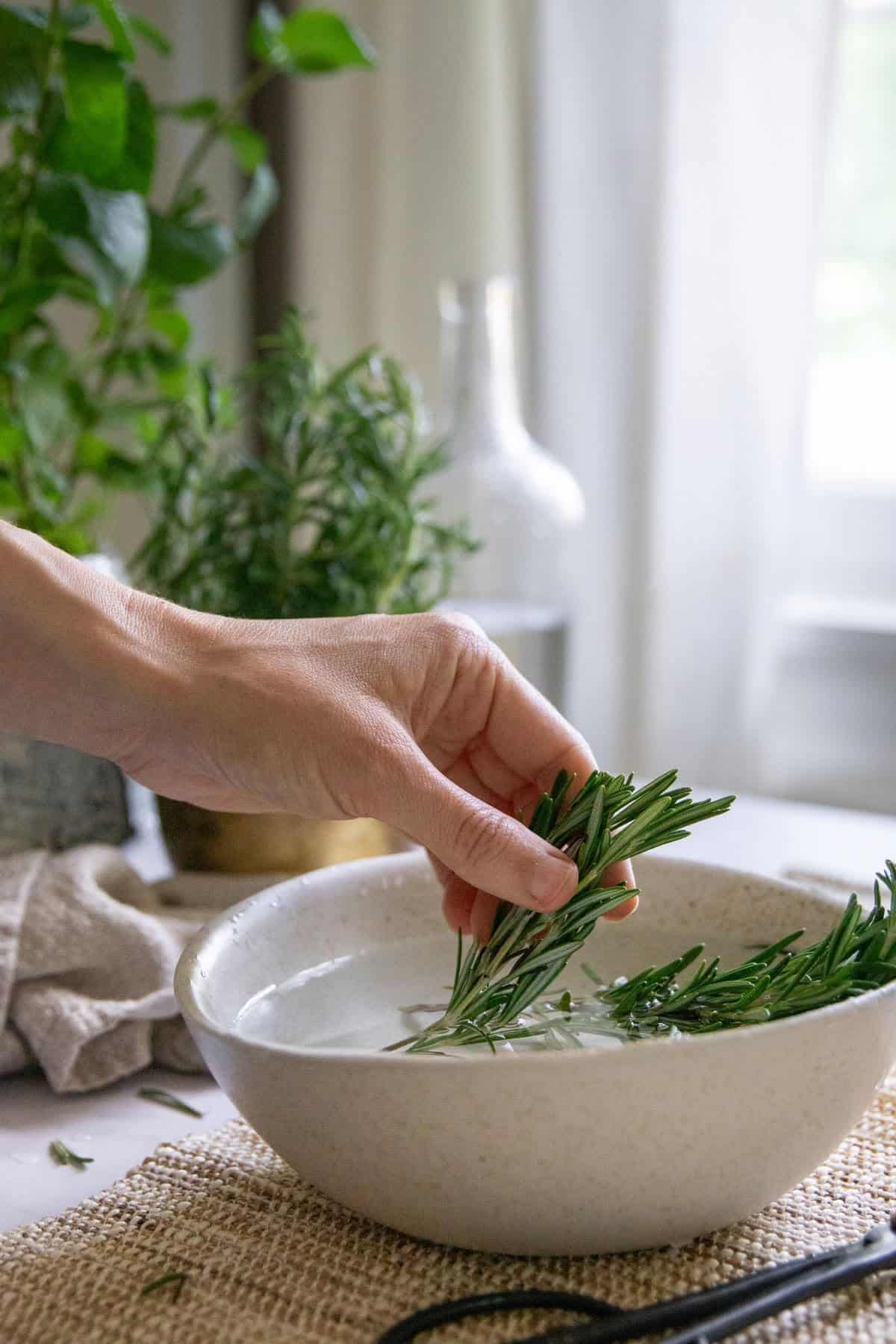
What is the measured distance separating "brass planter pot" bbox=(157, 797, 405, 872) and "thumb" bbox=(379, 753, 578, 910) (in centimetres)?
28

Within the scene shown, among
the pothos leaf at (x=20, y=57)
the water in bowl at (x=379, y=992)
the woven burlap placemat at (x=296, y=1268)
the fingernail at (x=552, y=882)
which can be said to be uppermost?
the pothos leaf at (x=20, y=57)

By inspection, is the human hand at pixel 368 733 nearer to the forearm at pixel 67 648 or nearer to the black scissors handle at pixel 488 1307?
the forearm at pixel 67 648

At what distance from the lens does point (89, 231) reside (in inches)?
30.2

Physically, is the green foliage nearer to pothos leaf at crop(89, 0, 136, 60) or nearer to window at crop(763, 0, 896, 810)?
pothos leaf at crop(89, 0, 136, 60)

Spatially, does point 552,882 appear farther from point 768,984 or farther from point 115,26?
point 115,26

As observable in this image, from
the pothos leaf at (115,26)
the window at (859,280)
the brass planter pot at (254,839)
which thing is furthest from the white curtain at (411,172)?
the brass planter pot at (254,839)

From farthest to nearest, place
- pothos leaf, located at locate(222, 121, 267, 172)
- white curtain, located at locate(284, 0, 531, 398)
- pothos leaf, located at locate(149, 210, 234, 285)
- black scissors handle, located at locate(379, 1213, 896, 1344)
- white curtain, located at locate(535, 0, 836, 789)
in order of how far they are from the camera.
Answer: white curtain, located at locate(284, 0, 531, 398), white curtain, located at locate(535, 0, 836, 789), pothos leaf, located at locate(222, 121, 267, 172), pothos leaf, located at locate(149, 210, 234, 285), black scissors handle, located at locate(379, 1213, 896, 1344)

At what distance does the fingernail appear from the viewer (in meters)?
0.47

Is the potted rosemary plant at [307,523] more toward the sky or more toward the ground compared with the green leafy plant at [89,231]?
more toward the ground

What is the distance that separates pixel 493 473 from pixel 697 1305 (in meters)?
0.80

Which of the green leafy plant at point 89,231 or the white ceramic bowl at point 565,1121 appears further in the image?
the green leafy plant at point 89,231

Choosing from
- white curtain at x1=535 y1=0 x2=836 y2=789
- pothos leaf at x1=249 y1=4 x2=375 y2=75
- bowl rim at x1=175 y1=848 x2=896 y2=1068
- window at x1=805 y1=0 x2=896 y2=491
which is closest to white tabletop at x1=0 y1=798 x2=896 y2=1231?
bowl rim at x1=175 y1=848 x2=896 y2=1068

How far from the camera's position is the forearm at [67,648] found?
0.50 metres

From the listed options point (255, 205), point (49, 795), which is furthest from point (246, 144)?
point (49, 795)
